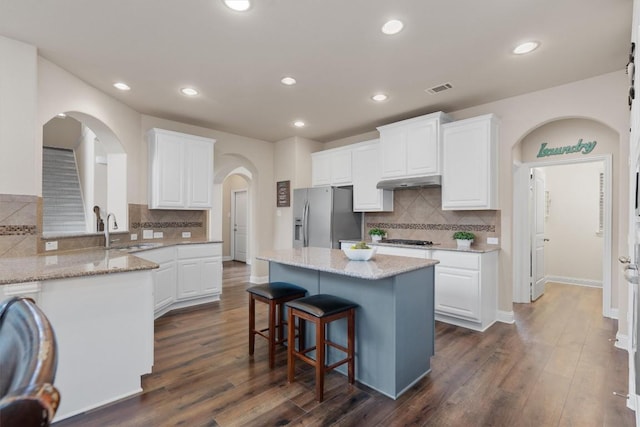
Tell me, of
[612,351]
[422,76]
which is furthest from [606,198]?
[422,76]

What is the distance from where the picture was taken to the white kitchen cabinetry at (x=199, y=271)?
413cm

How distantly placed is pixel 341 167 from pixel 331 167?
23cm

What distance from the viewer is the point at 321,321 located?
2.07 m

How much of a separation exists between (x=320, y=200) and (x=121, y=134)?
2.83 meters

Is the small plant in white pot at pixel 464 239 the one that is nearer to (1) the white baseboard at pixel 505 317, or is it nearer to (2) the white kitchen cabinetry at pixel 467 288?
(2) the white kitchen cabinetry at pixel 467 288

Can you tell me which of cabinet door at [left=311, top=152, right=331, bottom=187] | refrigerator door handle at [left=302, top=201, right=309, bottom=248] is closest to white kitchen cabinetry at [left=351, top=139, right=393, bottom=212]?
cabinet door at [left=311, top=152, right=331, bottom=187]

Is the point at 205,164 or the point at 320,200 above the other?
the point at 205,164

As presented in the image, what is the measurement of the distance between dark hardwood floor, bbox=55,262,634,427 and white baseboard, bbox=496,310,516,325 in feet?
0.71

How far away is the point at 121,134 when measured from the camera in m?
3.85

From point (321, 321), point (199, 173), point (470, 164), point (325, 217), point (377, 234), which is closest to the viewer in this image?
point (321, 321)

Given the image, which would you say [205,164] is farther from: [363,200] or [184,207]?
[363,200]

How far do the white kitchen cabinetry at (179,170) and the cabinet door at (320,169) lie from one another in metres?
1.80

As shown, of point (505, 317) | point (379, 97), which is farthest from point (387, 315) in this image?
point (379, 97)

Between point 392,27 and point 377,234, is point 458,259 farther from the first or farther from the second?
point 392,27
